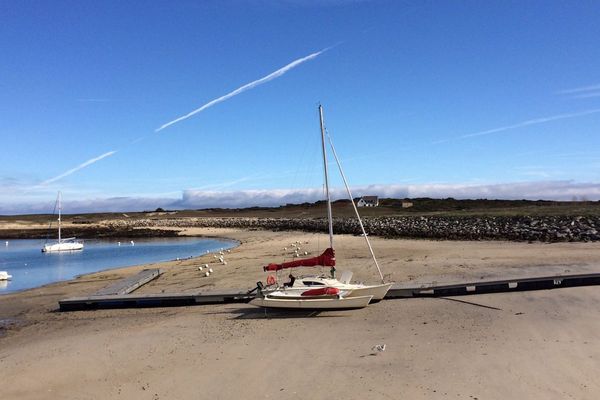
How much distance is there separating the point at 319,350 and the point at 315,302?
399cm

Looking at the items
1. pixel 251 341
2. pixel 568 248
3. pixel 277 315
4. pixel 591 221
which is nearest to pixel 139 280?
pixel 277 315

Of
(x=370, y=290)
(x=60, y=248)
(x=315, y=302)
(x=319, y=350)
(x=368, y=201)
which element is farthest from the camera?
(x=368, y=201)

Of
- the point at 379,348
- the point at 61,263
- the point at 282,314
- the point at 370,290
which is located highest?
the point at 370,290

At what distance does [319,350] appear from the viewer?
12.4 metres

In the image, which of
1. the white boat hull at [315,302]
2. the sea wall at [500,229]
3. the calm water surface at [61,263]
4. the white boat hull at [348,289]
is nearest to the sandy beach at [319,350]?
the white boat hull at [315,302]

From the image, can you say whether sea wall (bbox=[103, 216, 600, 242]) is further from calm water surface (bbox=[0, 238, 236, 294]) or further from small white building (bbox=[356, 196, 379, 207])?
small white building (bbox=[356, 196, 379, 207])

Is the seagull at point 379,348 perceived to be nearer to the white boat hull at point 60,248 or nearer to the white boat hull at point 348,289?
the white boat hull at point 348,289

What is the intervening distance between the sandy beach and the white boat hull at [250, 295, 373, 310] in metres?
0.31

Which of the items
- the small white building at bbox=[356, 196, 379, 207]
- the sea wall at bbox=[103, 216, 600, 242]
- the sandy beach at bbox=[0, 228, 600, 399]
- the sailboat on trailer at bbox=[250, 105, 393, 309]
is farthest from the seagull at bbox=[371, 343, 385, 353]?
the small white building at bbox=[356, 196, 379, 207]

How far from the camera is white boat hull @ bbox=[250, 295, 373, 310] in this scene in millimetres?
16312

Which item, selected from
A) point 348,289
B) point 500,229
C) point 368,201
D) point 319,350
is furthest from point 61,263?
point 368,201

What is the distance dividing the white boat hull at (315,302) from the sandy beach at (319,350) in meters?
0.31

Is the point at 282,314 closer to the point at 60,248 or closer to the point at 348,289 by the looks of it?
the point at 348,289

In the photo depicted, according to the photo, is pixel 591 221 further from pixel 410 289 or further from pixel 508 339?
pixel 508 339
